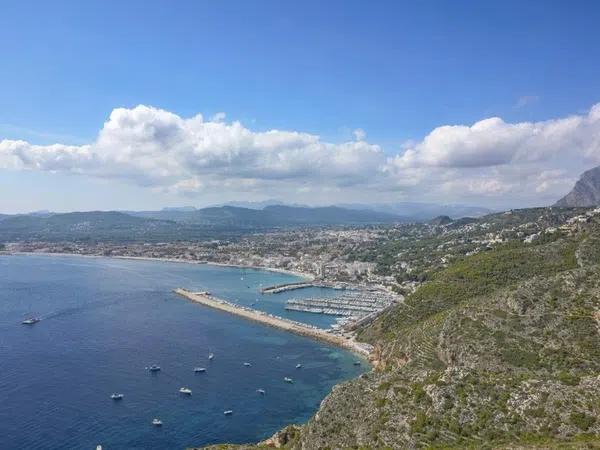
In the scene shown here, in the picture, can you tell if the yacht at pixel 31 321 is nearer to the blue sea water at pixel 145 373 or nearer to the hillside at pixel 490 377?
the blue sea water at pixel 145 373

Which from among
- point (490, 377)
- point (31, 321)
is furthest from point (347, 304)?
point (490, 377)

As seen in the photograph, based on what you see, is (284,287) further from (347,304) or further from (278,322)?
(278,322)

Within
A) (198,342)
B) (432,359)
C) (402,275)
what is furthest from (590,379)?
(402,275)

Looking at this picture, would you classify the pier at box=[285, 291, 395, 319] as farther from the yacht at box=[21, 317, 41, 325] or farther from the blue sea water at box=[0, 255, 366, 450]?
the yacht at box=[21, 317, 41, 325]

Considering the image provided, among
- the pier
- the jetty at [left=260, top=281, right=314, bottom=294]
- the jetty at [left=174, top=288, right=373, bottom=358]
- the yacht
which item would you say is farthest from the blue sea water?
the jetty at [left=260, top=281, right=314, bottom=294]

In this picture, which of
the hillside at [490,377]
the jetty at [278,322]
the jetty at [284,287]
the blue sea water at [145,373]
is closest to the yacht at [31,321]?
the blue sea water at [145,373]

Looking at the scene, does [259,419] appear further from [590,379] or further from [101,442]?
[590,379]

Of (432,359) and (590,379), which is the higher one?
(590,379)
